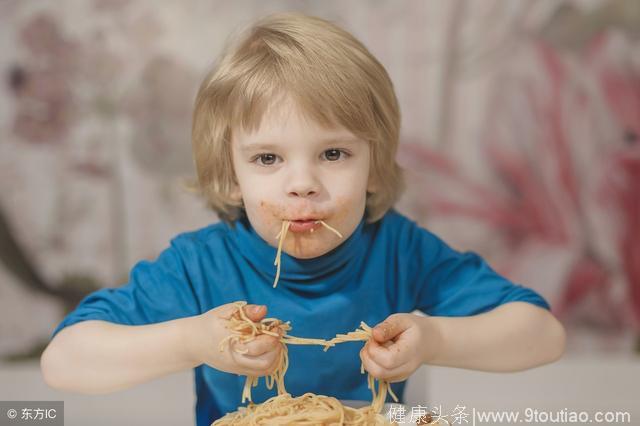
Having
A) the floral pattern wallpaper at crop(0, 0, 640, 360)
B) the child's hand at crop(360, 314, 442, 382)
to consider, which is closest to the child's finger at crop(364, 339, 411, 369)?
the child's hand at crop(360, 314, 442, 382)

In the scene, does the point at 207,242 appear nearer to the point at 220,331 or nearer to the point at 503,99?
the point at 220,331

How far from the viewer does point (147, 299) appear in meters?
1.34

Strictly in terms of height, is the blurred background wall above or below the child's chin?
above

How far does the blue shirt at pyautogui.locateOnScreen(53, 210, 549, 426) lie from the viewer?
4.40 ft

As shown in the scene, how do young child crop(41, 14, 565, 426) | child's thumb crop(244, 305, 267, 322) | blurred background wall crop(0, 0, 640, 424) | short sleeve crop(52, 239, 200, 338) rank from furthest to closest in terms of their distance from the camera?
1. blurred background wall crop(0, 0, 640, 424)
2. short sleeve crop(52, 239, 200, 338)
3. young child crop(41, 14, 565, 426)
4. child's thumb crop(244, 305, 267, 322)

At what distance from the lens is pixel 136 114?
8.71 feet

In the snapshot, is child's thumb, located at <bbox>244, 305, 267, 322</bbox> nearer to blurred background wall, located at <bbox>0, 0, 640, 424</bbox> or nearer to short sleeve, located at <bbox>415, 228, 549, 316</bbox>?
short sleeve, located at <bbox>415, 228, 549, 316</bbox>

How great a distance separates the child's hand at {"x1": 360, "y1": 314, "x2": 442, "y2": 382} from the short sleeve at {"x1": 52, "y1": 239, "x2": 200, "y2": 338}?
0.36 meters

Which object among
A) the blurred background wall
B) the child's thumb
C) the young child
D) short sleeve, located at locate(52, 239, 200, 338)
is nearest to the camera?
the child's thumb

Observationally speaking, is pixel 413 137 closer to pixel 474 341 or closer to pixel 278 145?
pixel 474 341

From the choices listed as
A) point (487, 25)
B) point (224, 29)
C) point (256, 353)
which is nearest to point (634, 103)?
point (487, 25)

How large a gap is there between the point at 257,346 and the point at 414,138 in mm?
1651

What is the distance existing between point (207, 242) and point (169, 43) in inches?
54.9

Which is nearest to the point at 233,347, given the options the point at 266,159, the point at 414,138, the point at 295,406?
the point at 295,406
